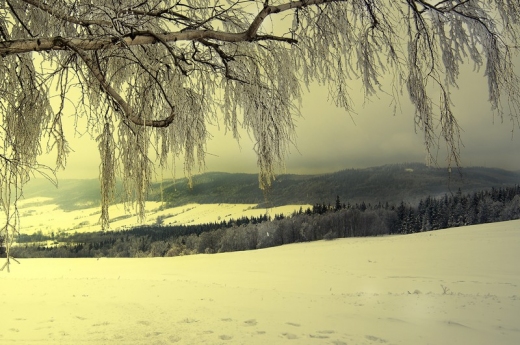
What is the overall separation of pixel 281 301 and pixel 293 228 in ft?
18.8

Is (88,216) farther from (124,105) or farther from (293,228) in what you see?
(124,105)

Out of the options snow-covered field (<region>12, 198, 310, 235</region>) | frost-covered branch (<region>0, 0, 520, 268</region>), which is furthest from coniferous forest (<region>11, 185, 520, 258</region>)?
frost-covered branch (<region>0, 0, 520, 268</region>)

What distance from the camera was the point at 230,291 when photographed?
21.2 feet

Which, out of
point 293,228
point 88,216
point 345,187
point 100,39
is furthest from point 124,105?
point 293,228

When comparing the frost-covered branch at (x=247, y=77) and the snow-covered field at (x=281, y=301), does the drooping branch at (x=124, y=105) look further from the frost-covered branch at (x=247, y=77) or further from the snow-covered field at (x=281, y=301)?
the snow-covered field at (x=281, y=301)

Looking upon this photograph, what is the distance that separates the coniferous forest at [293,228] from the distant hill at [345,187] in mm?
323

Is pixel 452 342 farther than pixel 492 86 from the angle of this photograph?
Yes

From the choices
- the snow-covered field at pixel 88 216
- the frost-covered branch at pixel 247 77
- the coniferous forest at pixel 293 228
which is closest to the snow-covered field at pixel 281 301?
→ the coniferous forest at pixel 293 228

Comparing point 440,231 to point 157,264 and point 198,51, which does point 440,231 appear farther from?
point 198,51

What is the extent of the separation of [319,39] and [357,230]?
35.3 feet

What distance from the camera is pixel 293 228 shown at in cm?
1109

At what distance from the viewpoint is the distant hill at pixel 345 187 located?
8.59 m

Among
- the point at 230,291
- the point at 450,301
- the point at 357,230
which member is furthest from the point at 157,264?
the point at 450,301

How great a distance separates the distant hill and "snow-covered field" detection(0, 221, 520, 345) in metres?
1.56
